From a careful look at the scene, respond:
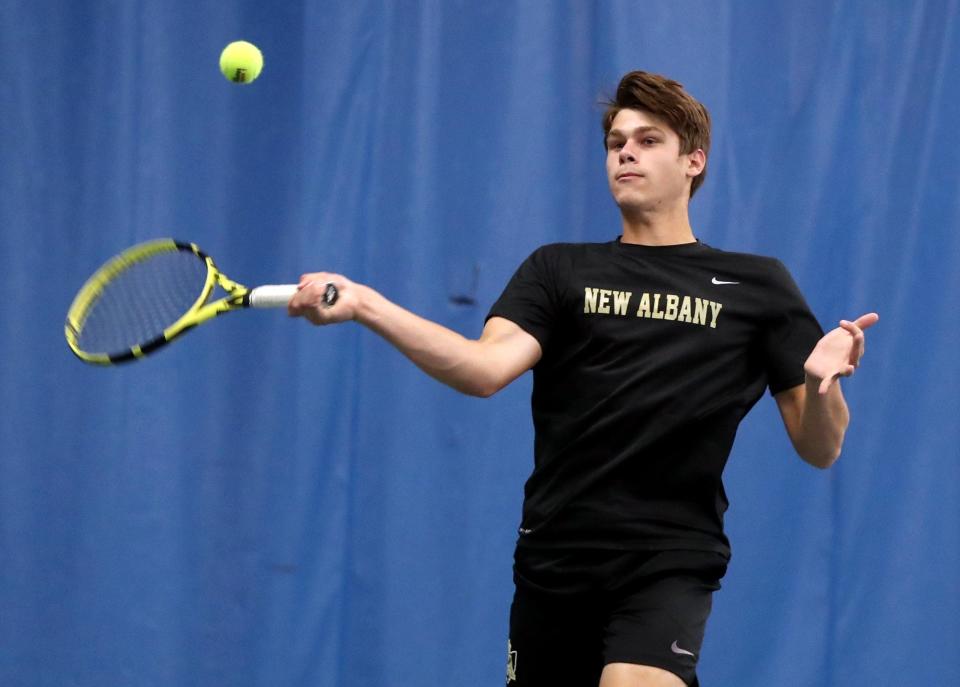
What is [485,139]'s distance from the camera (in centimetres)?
383

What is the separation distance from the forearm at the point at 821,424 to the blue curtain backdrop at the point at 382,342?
130 cm

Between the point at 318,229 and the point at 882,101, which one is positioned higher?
the point at 882,101

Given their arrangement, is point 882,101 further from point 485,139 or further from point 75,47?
point 75,47

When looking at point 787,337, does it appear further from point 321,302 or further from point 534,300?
point 321,302

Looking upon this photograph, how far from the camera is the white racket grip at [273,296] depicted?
2.10 meters

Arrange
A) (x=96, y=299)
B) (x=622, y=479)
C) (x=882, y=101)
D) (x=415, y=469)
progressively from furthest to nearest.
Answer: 1. (x=882, y=101)
2. (x=415, y=469)
3. (x=96, y=299)
4. (x=622, y=479)

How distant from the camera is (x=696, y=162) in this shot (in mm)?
2752

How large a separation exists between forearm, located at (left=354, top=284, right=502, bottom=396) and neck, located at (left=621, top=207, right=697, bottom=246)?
0.49m

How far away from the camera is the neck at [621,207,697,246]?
8.64ft

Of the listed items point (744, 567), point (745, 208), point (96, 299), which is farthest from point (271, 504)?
point (745, 208)

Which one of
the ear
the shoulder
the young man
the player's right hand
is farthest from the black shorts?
the ear

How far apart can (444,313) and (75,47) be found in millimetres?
1414

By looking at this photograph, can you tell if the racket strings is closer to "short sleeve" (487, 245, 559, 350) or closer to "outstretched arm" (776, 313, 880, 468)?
"short sleeve" (487, 245, 559, 350)

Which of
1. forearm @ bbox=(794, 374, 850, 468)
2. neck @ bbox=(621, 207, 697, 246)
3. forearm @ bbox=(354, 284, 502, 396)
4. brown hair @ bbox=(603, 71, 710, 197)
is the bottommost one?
forearm @ bbox=(794, 374, 850, 468)
